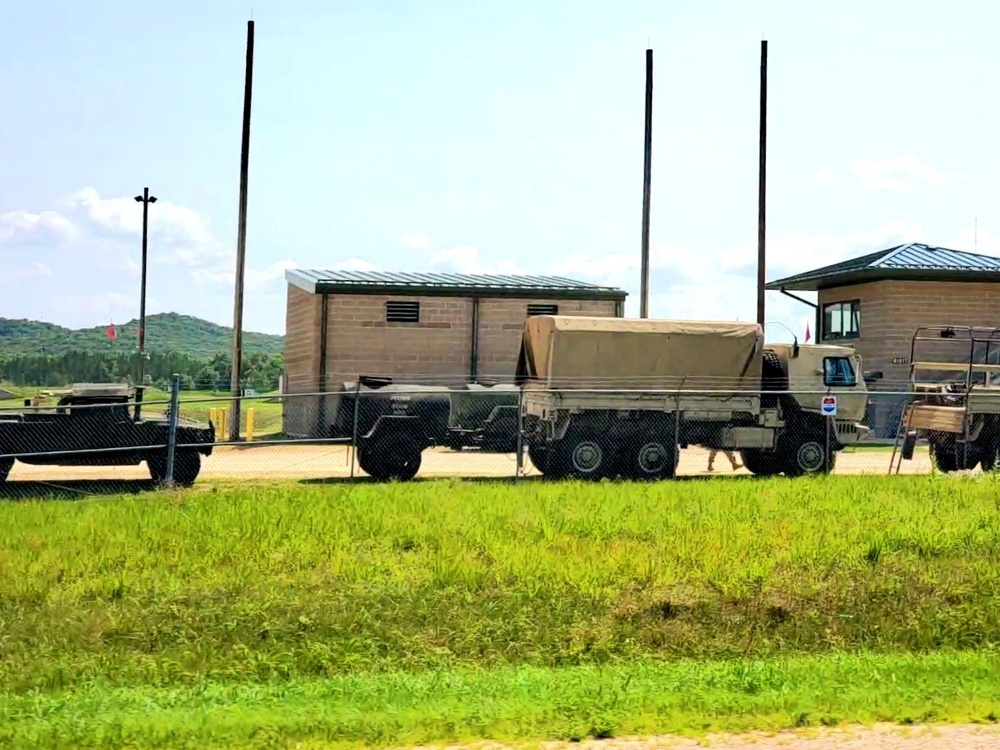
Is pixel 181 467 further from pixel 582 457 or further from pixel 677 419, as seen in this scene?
pixel 677 419

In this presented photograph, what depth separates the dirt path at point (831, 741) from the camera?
783 centimetres

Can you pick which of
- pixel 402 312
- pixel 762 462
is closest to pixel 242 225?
pixel 402 312

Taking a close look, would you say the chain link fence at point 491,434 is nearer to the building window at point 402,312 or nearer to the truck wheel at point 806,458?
the truck wheel at point 806,458

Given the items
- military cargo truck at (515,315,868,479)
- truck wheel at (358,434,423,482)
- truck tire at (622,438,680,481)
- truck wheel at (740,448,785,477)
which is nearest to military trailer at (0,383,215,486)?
truck wheel at (358,434,423,482)

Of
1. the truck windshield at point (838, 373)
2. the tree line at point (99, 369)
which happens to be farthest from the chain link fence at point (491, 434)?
the tree line at point (99, 369)

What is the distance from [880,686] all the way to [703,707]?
165 centimetres

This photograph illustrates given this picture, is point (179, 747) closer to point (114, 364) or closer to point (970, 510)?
point (970, 510)

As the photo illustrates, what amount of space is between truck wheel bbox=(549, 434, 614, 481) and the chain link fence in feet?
0.06

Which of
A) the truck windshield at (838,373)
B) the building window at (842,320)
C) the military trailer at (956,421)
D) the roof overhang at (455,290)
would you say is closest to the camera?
the military trailer at (956,421)

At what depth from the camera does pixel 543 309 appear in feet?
120

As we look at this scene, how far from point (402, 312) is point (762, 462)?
44.1 feet

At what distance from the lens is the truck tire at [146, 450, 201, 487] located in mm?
21938

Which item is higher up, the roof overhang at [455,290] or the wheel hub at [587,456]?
the roof overhang at [455,290]

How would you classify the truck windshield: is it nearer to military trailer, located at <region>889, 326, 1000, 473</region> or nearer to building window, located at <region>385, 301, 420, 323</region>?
military trailer, located at <region>889, 326, 1000, 473</region>
